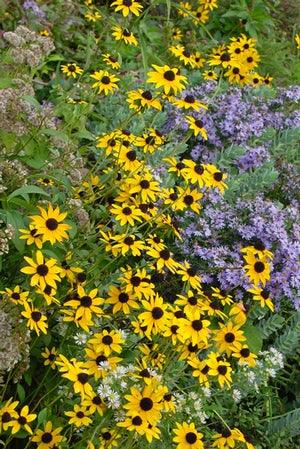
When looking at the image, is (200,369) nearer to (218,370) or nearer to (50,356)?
(218,370)

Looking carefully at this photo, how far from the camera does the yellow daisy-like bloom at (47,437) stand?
1.84m

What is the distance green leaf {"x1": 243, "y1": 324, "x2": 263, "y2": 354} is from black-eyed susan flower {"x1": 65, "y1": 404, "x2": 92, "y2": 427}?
1.09 m

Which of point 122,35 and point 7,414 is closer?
point 7,414

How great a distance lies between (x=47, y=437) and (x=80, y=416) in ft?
0.35

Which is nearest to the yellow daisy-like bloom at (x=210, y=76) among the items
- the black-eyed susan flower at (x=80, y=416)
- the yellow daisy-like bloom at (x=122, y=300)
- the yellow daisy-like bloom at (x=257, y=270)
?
the yellow daisy-like bloom at (x=257, y=270)

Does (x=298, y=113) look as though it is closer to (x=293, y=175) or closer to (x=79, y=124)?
(x=293, y=175)

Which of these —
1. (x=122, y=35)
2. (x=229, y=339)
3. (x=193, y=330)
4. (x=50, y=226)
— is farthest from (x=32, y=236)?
(x=122, y=35)

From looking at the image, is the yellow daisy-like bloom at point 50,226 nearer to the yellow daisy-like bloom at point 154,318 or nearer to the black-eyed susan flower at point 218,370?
the yellow daisy-like bloom at point 154,318

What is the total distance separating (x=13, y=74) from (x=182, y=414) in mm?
1143

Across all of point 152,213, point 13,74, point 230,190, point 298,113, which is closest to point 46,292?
point 152,213

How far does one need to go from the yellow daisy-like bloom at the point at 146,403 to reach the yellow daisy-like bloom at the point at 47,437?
0.23 m

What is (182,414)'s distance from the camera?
80.7 inches

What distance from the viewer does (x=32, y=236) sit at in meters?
1.94

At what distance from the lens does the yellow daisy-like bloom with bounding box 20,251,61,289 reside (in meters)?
1.81
